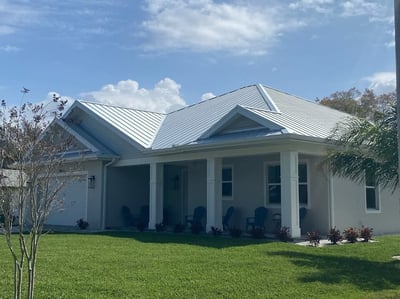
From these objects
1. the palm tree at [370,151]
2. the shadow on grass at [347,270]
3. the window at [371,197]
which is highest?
the palm tree at [370,151]

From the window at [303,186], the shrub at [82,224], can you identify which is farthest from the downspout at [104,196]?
the window at [303,186]

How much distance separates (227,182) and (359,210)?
5.08 m

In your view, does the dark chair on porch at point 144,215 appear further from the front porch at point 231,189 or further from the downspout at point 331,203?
the downspout at point 331,203

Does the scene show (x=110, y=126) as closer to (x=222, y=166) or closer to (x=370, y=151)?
(x=222, y=166)

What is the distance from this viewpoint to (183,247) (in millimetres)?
13281

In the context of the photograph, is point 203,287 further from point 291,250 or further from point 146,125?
point 146,125

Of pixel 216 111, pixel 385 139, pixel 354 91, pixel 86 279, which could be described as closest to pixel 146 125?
pixel 216 111

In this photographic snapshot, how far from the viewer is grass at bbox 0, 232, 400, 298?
823 centimetres

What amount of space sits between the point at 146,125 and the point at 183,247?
432 inches

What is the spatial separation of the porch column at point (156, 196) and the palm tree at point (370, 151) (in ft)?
26.2

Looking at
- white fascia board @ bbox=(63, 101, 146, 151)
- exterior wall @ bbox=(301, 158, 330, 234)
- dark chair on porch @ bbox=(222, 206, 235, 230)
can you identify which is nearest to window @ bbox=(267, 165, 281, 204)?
exterior wall @ bbox=(301, 158, 330, 234)

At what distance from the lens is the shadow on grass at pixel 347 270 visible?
924 cm

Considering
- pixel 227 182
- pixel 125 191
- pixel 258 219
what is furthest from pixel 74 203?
pixel 258 219

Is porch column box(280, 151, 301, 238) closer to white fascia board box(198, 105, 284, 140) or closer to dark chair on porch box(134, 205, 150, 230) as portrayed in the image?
white fascia board box(198, 105, 284, 140)
